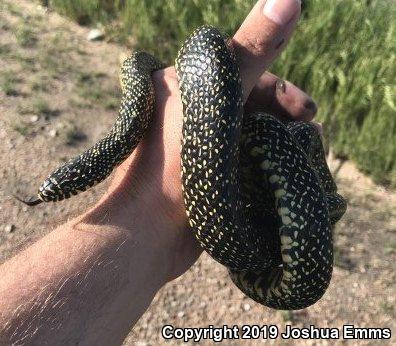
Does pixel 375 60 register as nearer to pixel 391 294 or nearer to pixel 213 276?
pixel 391 294

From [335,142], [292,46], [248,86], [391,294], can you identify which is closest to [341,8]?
[292,46]

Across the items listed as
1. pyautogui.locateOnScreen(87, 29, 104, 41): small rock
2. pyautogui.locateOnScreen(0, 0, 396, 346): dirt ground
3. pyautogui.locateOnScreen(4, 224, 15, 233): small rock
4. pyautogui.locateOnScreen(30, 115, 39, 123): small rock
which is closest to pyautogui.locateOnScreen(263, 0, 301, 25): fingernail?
pyautogui.locateOnScreen(0, 0, 396, 346): dirt ground

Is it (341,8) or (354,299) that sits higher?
(341,8)

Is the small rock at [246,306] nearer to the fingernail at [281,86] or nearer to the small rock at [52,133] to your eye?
the fingernail at [281,86]

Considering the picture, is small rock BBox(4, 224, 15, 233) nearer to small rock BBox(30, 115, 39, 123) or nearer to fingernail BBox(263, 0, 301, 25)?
small rock BBox(30, 115, 39, 123)

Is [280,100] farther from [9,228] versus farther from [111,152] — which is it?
[9,228]

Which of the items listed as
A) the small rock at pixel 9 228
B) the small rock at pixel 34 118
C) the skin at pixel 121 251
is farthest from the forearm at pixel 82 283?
the small rock at pixel 34 118

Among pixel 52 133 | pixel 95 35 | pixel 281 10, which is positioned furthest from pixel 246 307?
pixel 95 35
